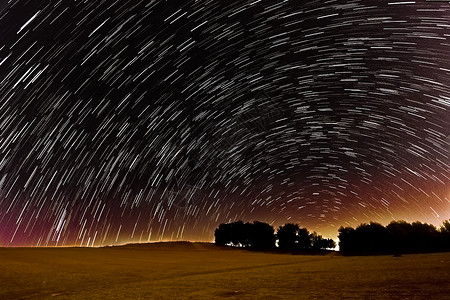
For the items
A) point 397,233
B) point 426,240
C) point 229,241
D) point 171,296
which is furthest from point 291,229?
point 171,296

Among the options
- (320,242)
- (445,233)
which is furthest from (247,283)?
(320,242)

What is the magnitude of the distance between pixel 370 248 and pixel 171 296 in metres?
107

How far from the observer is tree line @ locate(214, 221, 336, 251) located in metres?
117

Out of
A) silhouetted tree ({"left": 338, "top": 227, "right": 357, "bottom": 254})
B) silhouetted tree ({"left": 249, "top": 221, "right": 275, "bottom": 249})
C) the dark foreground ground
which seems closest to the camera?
the dark foreground ground

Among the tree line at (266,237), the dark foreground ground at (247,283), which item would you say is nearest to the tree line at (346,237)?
the tree line at (266,237)

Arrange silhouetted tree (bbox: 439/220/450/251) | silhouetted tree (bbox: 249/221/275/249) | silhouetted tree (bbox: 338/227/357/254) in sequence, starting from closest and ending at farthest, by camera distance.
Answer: silhouetted tree (bbox: 439/220/450/251)
silhouetted tree (bbox: 338/227/357/254)
silhouetted tree (bbox: 249/221/275/249)

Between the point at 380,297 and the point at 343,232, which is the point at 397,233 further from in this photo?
the point at 380,297

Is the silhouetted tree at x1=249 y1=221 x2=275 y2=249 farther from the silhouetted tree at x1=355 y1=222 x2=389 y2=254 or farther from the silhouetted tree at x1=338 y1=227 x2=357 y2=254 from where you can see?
the silhouetted tree at x1=355 y1=222 x2=389 y2=254

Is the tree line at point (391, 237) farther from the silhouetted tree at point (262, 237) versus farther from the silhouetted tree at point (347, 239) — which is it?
the silhouetted tree at point (262, 237)

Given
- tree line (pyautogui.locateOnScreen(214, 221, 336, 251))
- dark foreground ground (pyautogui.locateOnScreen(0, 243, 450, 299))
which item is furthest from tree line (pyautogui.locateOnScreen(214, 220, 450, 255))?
dark foreground ground (pyautogui.locateOnScreen(0, 243, 450, 299))

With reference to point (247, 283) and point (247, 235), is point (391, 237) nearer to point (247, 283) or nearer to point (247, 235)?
point (247, 235)

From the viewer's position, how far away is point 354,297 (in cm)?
912

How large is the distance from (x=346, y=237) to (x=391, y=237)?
48.9ft

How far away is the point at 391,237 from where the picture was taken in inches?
3962
